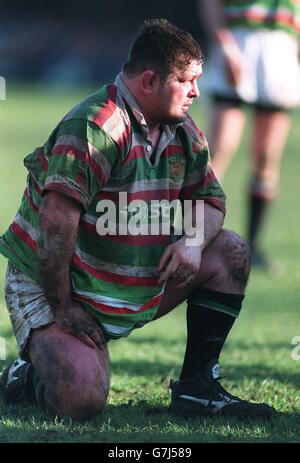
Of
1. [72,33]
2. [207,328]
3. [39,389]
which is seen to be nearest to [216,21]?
[207,328]

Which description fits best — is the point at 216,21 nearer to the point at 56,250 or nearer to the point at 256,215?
the point at 256,215

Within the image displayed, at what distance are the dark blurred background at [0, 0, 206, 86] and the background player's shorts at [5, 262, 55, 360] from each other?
766 inches

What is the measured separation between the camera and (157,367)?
4.82m

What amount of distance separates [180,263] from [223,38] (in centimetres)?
384

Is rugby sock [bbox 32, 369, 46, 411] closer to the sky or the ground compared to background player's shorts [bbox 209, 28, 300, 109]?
closer to the ground

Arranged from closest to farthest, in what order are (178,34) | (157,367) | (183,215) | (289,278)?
(178,34) < (183,215) < (157,367) < (289,278)

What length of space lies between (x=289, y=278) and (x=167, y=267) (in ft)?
11.3

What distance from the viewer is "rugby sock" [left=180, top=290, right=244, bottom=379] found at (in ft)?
13.2

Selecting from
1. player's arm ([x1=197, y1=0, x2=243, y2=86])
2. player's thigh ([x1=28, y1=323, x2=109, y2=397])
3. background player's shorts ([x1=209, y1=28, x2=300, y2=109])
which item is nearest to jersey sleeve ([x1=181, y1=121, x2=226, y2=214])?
player's thigh ([x1=28, y1=323, x2=109, y2=397])

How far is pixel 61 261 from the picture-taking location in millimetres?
3682

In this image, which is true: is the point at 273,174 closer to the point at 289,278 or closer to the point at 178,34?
the point at 289,278

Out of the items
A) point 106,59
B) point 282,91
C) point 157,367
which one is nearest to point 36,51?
point 106,59

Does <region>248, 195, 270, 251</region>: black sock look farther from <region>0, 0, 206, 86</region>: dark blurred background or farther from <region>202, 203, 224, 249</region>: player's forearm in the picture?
<region>0, 0, 206, 86</region>: dark blurred background
